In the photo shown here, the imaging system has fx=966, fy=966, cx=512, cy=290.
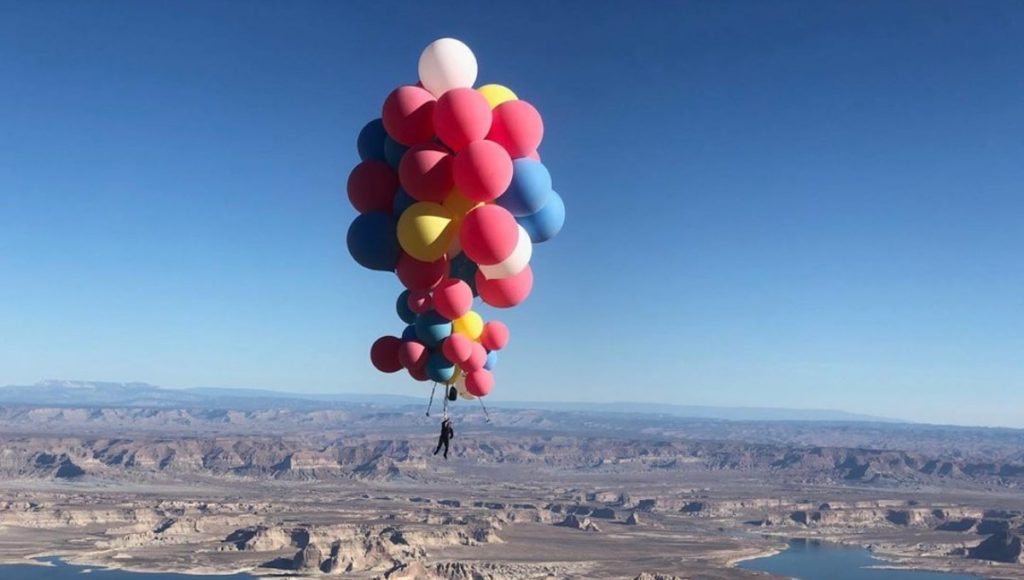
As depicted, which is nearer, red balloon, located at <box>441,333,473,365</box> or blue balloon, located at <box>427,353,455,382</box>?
red balloon, located at <box>441,333,473,365</box>

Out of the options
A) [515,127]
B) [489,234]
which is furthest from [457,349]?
[515,127]

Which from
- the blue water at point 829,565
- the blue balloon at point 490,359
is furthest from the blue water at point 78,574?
the blue balloon at point 490,359

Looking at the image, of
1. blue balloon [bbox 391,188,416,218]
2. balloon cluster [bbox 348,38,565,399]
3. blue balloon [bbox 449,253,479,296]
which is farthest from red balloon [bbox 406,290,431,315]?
blue balloon [bbox 391,188,416,218]

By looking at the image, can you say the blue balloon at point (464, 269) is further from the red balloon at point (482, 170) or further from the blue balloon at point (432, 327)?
the red balloon at point (482, 170)

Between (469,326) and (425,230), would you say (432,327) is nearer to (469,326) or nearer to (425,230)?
(469,326)

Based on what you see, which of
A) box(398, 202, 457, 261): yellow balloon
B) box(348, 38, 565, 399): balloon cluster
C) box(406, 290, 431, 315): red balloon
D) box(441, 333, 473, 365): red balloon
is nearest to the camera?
box(348, 38, 565, 399): balloon cluster

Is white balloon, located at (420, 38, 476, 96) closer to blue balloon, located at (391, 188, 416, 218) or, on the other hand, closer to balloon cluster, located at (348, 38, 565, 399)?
balloon cluster, located at (348, 38, 565, 399)

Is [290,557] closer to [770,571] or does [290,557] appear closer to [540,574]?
[540,574]
